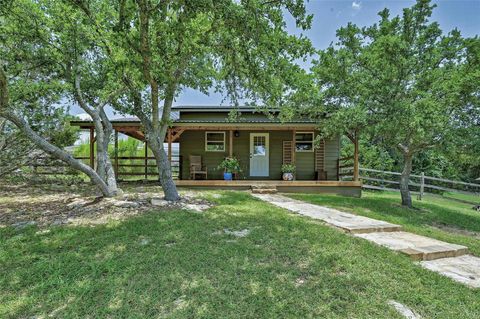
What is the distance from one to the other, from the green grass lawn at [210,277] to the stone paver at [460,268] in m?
0.22

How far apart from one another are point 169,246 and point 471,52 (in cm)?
980

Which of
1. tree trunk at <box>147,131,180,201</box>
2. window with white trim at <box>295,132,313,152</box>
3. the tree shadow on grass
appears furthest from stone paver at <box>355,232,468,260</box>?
window with white trim at <box>295,132,313,152</box>

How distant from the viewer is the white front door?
11805 millimetres

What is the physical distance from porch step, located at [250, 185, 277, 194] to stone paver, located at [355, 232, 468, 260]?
520 centimetres

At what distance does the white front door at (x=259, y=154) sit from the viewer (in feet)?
38.7

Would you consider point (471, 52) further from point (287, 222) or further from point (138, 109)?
point (138, 109)

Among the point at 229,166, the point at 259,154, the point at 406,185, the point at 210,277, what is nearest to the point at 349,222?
the point at 210,277

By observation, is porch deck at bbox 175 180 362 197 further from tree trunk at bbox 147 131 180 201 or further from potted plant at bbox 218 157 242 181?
tree trunk at bbox 147 131 180 201

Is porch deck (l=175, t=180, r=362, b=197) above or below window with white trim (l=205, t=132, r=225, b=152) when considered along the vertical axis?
below

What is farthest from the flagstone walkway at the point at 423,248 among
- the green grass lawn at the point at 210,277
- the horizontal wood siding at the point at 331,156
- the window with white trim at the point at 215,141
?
the window with white trim at the point at 215,141

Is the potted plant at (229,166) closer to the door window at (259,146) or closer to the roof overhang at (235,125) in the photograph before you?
the roof overhang at (235,125)

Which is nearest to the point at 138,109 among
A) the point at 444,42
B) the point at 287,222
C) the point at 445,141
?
the point at 287,222

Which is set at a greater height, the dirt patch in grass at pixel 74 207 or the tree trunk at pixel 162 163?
the tree trunk at pixel 162 163

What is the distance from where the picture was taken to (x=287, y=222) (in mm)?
5043
